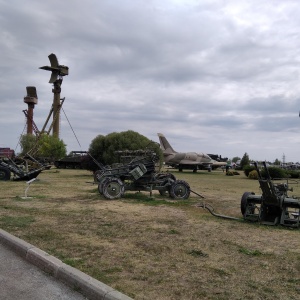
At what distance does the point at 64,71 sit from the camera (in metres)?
71.9

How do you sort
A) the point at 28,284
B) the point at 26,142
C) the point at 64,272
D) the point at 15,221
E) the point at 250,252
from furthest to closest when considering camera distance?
1. the point at 26,142
2. the point at 15,221
3. the point at 250,252
4. the point at 64,272
5. the point at 28,284

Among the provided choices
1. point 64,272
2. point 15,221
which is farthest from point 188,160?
point 64,272

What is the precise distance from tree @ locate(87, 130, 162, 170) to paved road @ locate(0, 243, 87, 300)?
79.5 ft

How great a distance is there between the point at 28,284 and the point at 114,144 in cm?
2588

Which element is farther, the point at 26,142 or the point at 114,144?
the point at 26,142

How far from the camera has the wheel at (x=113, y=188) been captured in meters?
12.9

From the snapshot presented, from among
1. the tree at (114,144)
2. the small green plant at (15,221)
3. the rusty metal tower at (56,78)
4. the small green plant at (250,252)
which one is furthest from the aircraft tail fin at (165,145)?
the small green plant at (250,252)

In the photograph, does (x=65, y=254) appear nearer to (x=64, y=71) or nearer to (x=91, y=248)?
(x=91, y=248)

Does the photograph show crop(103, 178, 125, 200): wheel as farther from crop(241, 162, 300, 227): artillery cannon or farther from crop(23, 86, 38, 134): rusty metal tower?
crop(23, 86, 38, 134): rusty metal tower

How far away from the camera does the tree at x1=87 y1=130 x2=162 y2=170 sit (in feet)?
98.3

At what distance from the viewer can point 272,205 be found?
8672 millimetres

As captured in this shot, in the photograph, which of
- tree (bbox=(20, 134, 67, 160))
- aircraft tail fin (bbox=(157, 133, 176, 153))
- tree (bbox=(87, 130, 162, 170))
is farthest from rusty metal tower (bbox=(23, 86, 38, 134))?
tree (bbox=(87, 130, 162, 170))

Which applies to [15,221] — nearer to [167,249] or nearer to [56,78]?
[167,249]

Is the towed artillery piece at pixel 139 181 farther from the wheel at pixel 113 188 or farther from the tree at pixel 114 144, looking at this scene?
the tree at pixel 114 144
